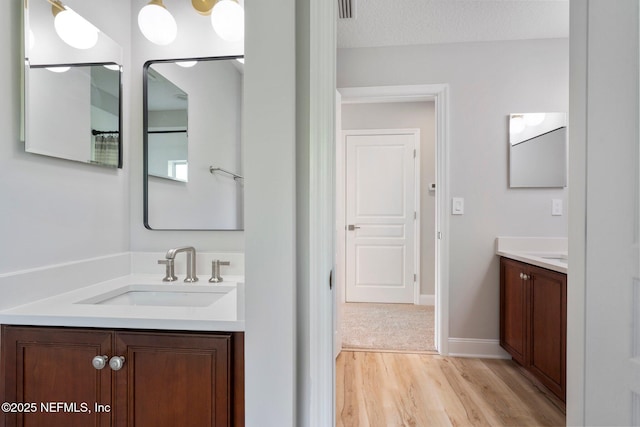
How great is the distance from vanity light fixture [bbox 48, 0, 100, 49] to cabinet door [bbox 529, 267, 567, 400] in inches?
102

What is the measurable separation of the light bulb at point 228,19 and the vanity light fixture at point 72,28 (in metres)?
0.52

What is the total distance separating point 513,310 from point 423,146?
2.22 metres

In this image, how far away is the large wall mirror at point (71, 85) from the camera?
1150mm

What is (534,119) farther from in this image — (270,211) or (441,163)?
(270,211)

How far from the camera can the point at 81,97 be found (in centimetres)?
134

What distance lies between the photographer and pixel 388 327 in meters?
3.03

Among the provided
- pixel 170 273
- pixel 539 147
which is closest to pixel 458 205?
pixel 539 147

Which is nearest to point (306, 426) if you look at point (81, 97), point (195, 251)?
point (195, 251)

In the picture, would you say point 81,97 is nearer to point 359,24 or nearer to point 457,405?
point 359,24

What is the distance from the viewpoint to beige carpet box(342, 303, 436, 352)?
8.57ft

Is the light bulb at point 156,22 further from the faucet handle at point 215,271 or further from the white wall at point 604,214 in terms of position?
the white wall at point 604,214

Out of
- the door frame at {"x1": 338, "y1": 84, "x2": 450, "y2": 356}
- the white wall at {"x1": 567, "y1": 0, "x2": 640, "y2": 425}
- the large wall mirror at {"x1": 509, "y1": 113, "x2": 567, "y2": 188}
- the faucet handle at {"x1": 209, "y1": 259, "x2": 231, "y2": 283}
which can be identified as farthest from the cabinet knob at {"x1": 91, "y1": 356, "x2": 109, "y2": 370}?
the large wall mirror at {"x1": 509, "y1": 113, "x2": 567, "y2": 188}

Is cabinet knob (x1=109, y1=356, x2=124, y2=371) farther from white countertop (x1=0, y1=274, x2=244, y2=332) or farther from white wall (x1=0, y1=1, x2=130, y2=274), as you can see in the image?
white wall (x1=0, y1=1, x2=130, y2=274)

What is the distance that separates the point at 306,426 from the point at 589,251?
904 millimetres
